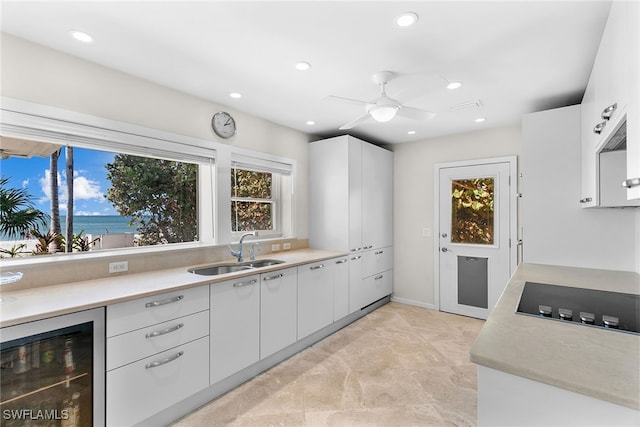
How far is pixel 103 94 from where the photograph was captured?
215cm

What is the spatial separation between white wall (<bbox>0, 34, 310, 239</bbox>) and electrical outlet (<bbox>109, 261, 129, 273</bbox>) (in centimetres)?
108

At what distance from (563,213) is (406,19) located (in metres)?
2.08

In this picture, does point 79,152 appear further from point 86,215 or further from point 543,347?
point 543,347

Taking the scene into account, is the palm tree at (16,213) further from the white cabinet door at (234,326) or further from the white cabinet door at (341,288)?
the white cabinet door at (341,288)

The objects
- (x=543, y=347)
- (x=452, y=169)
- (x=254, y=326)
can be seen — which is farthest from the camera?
(x=452, y=169)

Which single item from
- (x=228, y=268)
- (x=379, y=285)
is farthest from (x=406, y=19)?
(x=379, y=285)

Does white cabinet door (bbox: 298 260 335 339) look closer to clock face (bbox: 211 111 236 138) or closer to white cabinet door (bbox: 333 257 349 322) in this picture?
white cabinet door (bbox: 333 257 349 322)

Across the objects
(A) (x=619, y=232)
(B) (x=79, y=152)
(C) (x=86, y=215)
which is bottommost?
(A) (x=619, y=232)

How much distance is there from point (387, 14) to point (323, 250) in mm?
2625

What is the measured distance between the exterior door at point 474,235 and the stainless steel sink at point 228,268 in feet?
7.99

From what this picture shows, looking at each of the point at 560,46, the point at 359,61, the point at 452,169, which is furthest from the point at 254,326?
the point at 452,169

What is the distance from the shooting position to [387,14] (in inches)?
62.2

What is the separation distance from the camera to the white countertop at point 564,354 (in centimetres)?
80

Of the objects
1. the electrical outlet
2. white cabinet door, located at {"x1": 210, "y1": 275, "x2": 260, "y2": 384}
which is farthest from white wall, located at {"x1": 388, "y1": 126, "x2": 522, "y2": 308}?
Answer: the electrical outlet
